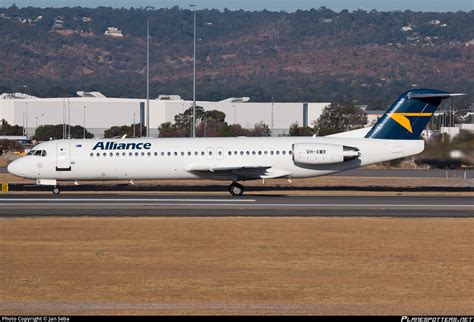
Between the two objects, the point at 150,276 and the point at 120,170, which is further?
the point at 120,170

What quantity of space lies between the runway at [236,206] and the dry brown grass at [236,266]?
251cm

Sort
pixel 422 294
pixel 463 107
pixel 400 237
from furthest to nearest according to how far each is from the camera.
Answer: pixel 463 107 < pixel 400 237 < pixel 422 294

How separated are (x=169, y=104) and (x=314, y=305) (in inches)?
4746

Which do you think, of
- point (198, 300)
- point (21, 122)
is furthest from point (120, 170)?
point (21, 122)

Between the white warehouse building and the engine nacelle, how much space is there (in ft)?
292

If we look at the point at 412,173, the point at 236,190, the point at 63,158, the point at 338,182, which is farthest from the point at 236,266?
the point at 412,173

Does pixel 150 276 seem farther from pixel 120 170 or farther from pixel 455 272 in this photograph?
pixel 120 170

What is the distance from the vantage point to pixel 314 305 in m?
21.4

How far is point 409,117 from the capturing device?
4928cm

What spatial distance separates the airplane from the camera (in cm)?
4900

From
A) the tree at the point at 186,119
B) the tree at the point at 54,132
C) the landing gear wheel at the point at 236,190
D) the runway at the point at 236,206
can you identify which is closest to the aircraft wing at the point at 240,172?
the landing gear wheel at the point at 236,190

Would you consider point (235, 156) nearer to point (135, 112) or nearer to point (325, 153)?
point (325, 153)

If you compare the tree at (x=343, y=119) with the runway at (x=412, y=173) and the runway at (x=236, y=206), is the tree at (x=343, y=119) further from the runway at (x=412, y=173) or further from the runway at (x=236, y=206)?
the runway at (x=236, y=206)

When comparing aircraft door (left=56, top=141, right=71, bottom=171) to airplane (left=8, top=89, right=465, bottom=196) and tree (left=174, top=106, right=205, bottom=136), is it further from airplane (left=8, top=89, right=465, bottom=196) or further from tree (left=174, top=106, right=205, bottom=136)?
tree (left=174, top=106, right=205, bottom=136)
